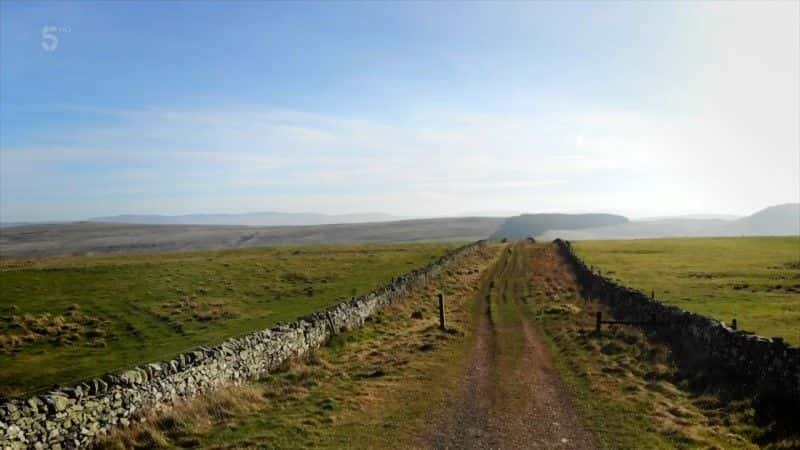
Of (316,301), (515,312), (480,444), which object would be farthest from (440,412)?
(316,301)

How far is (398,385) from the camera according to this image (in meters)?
19.0

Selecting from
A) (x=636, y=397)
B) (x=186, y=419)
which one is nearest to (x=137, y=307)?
(x=186, y=419)

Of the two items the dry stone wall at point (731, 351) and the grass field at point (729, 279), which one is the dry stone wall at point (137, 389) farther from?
the grass field at point (729, 279)

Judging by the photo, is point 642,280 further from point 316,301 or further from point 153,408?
point 153,408

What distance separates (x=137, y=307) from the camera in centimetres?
4050

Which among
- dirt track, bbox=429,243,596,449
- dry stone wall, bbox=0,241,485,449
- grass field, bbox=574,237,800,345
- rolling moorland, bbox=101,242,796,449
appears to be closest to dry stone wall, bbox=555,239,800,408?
rolling moorland, bbox=101,242,796,449

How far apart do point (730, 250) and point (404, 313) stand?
65436 mm

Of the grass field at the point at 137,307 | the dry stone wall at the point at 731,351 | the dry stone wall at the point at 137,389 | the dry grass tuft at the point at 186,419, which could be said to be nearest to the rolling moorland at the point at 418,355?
the dry grass tuft at the point at 186,419

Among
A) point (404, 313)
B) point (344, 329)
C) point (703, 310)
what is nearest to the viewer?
point (344, 329)

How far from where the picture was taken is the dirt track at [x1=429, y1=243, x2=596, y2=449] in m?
13.6

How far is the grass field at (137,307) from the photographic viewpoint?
27.6 metres

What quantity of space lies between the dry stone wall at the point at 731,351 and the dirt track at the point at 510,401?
5.65 meters

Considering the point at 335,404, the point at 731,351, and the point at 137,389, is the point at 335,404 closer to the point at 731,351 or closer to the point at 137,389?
the point at 137,389

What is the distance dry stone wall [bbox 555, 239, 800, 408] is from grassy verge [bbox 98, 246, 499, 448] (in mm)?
9420
